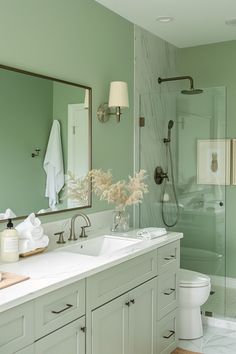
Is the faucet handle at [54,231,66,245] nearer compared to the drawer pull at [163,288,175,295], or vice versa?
the faucet handle at [54,231,66,245]

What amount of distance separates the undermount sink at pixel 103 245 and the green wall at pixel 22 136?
37 centimetres

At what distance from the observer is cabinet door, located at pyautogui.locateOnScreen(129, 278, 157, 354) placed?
238cm

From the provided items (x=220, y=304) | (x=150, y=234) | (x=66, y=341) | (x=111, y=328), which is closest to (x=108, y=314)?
(x=111, y=328)

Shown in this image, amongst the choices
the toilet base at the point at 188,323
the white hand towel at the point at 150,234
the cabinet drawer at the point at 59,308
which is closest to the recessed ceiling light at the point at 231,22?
the white hand towel at the point at 150,234

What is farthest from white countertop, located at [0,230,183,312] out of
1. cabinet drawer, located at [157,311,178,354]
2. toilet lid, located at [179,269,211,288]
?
toilet lid, located at [179,269,211,288]

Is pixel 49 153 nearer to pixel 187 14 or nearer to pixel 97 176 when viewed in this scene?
pixel 97 176

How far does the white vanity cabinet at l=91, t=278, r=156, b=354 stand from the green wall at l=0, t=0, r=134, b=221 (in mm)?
725

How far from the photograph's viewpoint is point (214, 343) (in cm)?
311

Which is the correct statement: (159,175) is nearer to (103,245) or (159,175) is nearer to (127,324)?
(103,245)

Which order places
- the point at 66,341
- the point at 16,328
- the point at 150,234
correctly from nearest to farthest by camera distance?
the point at 16,328 → the point at 66,341 → the point at 150,234

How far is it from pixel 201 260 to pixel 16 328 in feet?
8.27

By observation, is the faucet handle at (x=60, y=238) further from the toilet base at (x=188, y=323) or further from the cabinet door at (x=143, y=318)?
the toilet base at (x=188, y=323)

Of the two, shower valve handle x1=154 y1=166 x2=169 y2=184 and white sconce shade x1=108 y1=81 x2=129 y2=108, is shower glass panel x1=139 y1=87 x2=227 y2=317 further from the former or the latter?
white sconce shade x1=108 y1=81 x2=129 y2=108

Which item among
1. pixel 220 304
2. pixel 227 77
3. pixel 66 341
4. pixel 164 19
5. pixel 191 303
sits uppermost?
pixel 164 19
